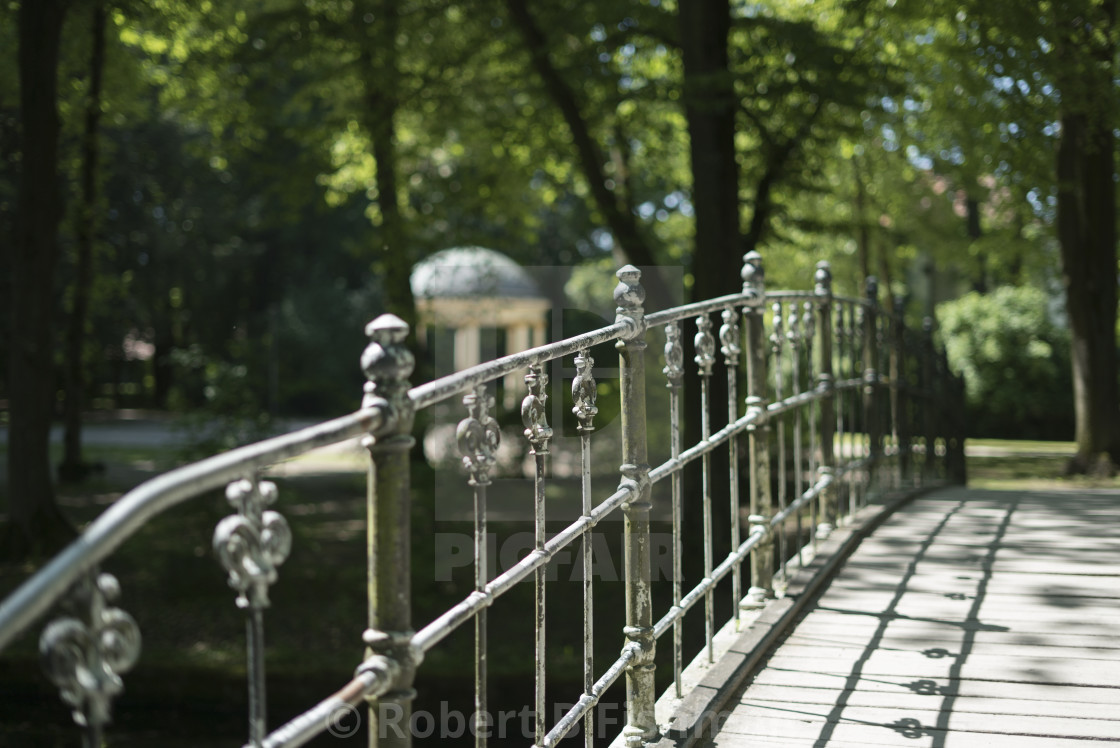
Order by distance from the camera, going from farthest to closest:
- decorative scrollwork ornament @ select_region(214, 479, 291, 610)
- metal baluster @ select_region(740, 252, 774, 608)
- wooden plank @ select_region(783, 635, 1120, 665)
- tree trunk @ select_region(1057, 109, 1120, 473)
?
tree trunk @ select_region(1057, 109, 1120, 473), metal baluster @ select_region(740, 252, 774, 608), wooden plank @ select_region(783, 635, 1120, 665), decorative scrollwork ornament @ select_region(214, 479, 291, 610)

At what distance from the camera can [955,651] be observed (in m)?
4.19

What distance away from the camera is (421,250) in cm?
1641

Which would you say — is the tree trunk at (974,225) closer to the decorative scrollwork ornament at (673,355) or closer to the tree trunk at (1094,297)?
the tree trunk at (1094,297)

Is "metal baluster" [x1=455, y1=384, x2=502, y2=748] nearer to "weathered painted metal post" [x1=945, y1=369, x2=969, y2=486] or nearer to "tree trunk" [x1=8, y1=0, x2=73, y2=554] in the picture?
"weathered painted metal post" [x1=945, y1=369, x2=969, y2=486]

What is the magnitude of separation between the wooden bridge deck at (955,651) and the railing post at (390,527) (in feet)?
5.36

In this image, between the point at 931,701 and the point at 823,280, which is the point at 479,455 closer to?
the point at 931,701

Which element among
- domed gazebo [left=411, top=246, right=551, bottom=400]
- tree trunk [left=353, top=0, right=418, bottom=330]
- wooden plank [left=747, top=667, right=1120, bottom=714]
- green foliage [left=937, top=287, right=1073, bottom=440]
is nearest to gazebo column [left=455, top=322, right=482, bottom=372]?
domed gazebo [left=411, top=246, right=551, bottom=400]

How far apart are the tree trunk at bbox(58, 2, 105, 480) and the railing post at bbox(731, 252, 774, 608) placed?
44.3 ft

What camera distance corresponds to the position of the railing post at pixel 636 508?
3.46 meters

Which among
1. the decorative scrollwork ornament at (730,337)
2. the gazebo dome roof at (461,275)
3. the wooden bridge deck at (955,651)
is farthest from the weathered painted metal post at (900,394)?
the gazebo dome roof at (461,275)

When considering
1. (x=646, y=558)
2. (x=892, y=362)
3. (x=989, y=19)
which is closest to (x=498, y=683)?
(x=892, y=362)

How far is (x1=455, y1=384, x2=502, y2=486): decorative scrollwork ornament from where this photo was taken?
2.44 meters

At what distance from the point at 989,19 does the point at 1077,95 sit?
3.93 feet

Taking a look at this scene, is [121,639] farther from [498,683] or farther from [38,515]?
[38,515]
